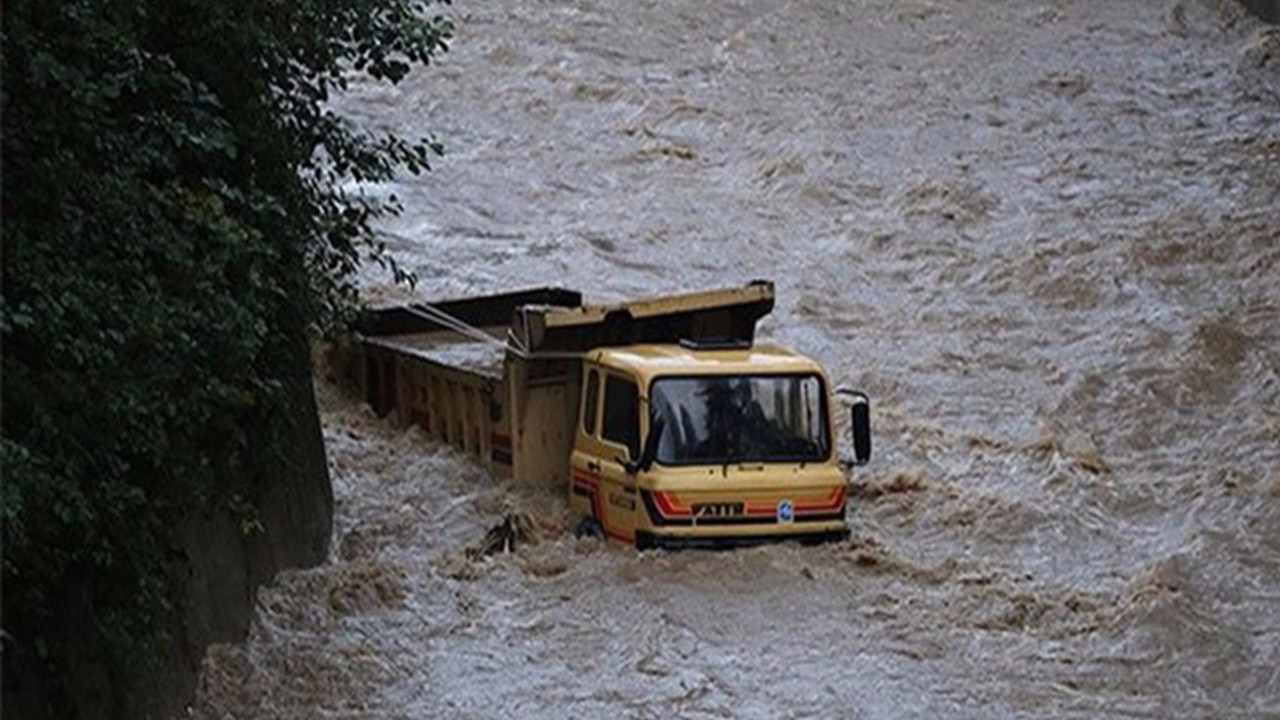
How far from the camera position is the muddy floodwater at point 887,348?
16.2 meters

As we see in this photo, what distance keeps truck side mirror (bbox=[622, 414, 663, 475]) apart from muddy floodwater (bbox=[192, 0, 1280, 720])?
66cm

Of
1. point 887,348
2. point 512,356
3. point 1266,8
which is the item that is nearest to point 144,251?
point 512,356

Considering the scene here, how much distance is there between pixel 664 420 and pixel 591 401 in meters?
0.92

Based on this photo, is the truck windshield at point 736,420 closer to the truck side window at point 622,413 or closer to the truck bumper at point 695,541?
the truck side window at point 622,413

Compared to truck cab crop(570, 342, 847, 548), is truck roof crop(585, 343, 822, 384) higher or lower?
higher

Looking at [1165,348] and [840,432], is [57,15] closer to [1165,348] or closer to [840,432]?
[840,432]

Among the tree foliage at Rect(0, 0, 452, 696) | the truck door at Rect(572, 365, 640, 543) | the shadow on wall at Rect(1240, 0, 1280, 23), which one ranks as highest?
the shadow on wall at Rect(1240, 0, 1280, 23)

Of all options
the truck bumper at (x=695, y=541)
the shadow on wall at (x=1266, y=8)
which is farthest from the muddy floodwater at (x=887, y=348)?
the shadow on wall at (x=1266, y=8)

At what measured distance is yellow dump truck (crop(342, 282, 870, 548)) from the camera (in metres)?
17.4

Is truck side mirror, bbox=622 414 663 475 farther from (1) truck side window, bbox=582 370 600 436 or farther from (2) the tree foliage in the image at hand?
(2) the tree foliage

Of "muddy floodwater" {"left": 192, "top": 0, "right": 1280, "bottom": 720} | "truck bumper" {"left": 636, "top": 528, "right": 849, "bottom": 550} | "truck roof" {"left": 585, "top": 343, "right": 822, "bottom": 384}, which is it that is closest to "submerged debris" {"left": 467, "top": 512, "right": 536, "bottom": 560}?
"muddy floodwater" {"left": 192, "top": 0, "right": 1280, "bottom": 720}

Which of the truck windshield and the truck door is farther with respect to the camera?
the truck door

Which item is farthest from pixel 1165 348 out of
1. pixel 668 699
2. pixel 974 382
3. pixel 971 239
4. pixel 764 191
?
pixel 668 699

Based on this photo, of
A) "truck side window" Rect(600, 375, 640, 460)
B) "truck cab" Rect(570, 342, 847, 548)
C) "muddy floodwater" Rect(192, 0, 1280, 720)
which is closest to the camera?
"muddy floodwater" Rect(192, 0, 1280, 720)
